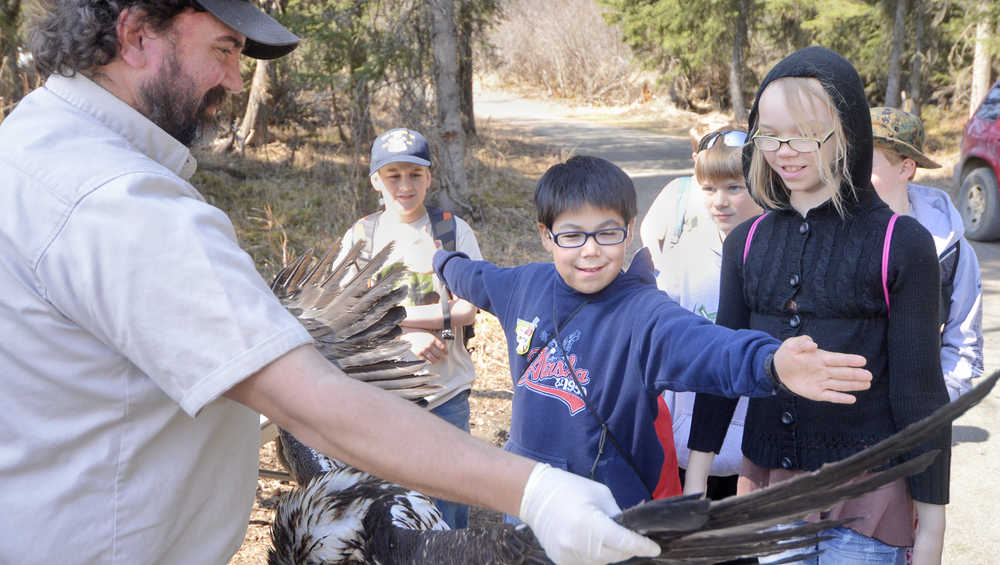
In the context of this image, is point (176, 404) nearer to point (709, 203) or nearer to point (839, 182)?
point (839, 182)

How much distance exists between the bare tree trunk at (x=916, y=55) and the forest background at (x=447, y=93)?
0.05 meters

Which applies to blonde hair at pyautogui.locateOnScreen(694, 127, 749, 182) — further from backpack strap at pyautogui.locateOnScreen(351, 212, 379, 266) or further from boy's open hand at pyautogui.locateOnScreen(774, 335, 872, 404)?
boy's open hand at pyautogui.locateOnScreen(774, 335, 872, 404)

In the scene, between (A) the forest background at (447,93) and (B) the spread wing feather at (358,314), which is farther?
(A) the forest background at (447,93)

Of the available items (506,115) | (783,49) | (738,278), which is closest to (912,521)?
(738,278)

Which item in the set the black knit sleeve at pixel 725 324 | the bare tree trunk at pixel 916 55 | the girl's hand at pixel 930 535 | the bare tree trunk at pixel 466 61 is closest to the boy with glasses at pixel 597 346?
the black knit sleeve at pixel 725 324

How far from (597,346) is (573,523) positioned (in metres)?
1.03

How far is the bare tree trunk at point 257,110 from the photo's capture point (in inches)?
509

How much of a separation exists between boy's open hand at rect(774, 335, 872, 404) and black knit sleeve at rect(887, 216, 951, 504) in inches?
20.0

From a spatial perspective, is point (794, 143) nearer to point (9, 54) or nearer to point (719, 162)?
point (719, 162)

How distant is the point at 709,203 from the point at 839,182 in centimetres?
110

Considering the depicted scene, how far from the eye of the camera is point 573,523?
54.0 inches

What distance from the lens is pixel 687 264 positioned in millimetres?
3299

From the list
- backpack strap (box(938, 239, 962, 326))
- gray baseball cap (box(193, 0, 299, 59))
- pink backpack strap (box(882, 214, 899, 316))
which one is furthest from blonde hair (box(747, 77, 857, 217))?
gray baseball cap (box(193, 0, 299, 59))

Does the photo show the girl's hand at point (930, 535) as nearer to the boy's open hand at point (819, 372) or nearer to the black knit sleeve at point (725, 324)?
the black knit sleeve at point (725, 324)
